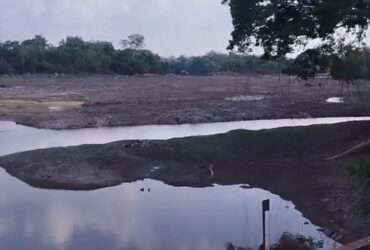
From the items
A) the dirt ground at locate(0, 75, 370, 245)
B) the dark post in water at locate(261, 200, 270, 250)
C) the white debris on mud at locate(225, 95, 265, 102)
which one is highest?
the dark post in water at locate(261, 200, 270, 250)

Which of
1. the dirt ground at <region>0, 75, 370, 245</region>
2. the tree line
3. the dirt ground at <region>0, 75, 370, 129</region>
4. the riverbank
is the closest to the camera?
the dirt ground at <region>0, 75, 370, 245</region>

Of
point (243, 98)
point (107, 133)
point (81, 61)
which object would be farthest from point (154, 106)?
point (81, 61)

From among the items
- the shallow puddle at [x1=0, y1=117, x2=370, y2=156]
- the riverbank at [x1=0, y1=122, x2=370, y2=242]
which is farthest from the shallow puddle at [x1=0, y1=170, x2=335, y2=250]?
the shallow puddle at [x1=0, y1=117, x2=370, y2=156]

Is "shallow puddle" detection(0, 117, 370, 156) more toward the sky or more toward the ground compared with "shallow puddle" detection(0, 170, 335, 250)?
more toward the ground

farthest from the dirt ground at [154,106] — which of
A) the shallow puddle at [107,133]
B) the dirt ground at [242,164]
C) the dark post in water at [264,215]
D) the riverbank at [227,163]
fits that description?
the dark post in water at [264,215]

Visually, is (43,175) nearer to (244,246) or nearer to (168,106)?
(244,246)

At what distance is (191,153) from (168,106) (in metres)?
22.4

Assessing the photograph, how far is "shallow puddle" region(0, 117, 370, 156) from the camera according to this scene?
29047mm

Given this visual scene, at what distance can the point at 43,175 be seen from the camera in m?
20.9

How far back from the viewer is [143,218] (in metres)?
15.6

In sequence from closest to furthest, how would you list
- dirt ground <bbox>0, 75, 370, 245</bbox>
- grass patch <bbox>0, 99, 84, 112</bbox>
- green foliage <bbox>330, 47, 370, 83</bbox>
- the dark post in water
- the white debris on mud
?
the dark post in water, dirt ground <bbox>0, 75, 370, 245</bbox>, green foliage <bbox>330, 47, 370, 83</bbox>, grass patch <bbox>0, 99, 84, 112</bbox>, the white debris on mud

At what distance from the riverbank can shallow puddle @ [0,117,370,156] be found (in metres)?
4.78

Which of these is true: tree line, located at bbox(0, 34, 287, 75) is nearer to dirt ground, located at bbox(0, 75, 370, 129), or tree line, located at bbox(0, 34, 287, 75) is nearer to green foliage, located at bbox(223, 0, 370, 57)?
dirt ground, located at bbox(0, 75, 370, 129)

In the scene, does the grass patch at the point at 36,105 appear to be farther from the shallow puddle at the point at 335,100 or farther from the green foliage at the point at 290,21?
the green foliage at the point at 290,21
